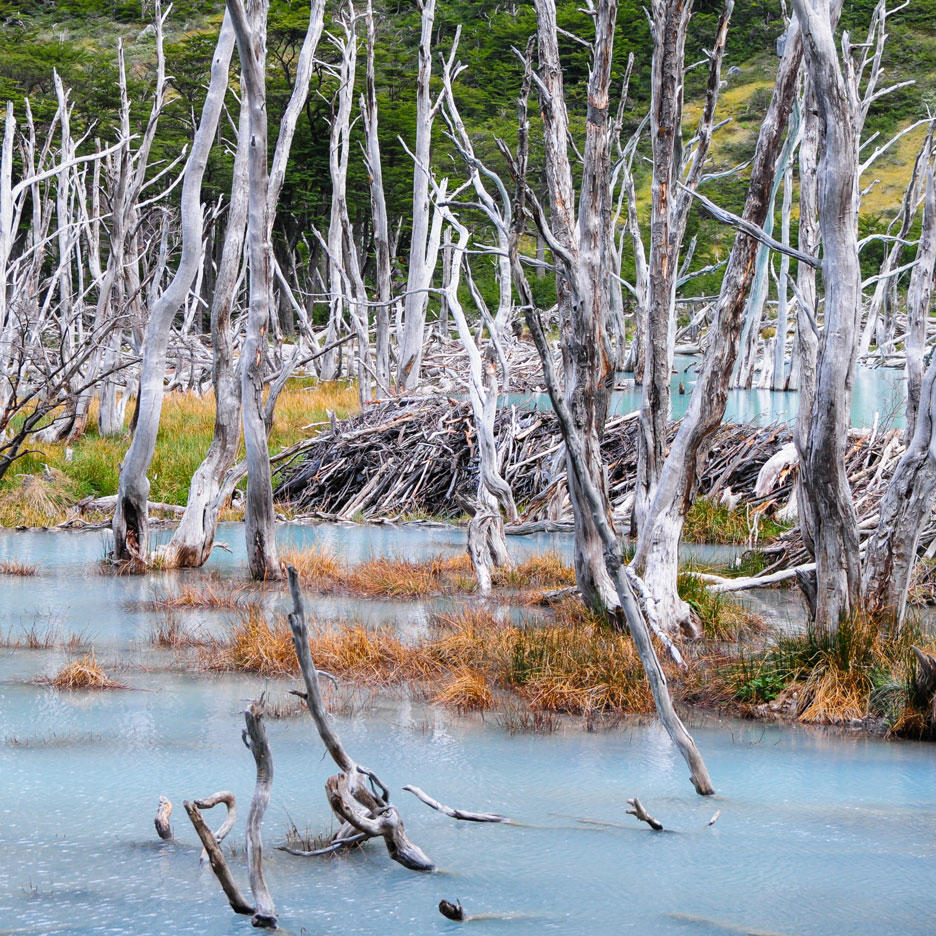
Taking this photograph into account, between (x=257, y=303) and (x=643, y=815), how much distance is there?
5.90 metres

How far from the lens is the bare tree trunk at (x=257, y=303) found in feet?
29.0

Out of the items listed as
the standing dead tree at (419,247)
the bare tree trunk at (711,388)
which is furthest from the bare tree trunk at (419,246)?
the bare tree trunk at (711,388)

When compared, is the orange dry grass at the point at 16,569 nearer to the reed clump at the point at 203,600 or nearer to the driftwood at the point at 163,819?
the reed clump at the point at 203,600

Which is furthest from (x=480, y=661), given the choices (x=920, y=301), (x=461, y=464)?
(x=461, y=464)

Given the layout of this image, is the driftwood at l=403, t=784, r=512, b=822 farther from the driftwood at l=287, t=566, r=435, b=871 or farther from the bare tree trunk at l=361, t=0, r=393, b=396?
the bare tree trunk at l=361, t=0, r=393, b=396

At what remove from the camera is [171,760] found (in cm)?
514

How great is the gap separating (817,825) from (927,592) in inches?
176

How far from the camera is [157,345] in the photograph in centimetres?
988

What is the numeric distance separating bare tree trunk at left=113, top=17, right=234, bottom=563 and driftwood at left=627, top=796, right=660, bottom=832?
640 centimetres

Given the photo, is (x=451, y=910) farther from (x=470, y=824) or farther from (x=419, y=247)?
(x=419, y=247)

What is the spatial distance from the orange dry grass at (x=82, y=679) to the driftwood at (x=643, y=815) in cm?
314

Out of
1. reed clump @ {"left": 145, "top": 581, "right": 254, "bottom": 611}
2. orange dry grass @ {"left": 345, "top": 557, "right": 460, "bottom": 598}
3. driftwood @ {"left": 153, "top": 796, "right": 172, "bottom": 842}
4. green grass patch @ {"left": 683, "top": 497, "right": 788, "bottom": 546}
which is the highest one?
green grass patch @ {"left": 683, "top": 497, "right": 788, "bottom": 546}

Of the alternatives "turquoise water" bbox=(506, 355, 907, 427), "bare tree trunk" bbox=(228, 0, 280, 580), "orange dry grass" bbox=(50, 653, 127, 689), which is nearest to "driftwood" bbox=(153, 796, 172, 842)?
"orange dry grass" bbox=(50, 653, 127, 689)

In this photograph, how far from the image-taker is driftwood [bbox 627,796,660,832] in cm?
417
